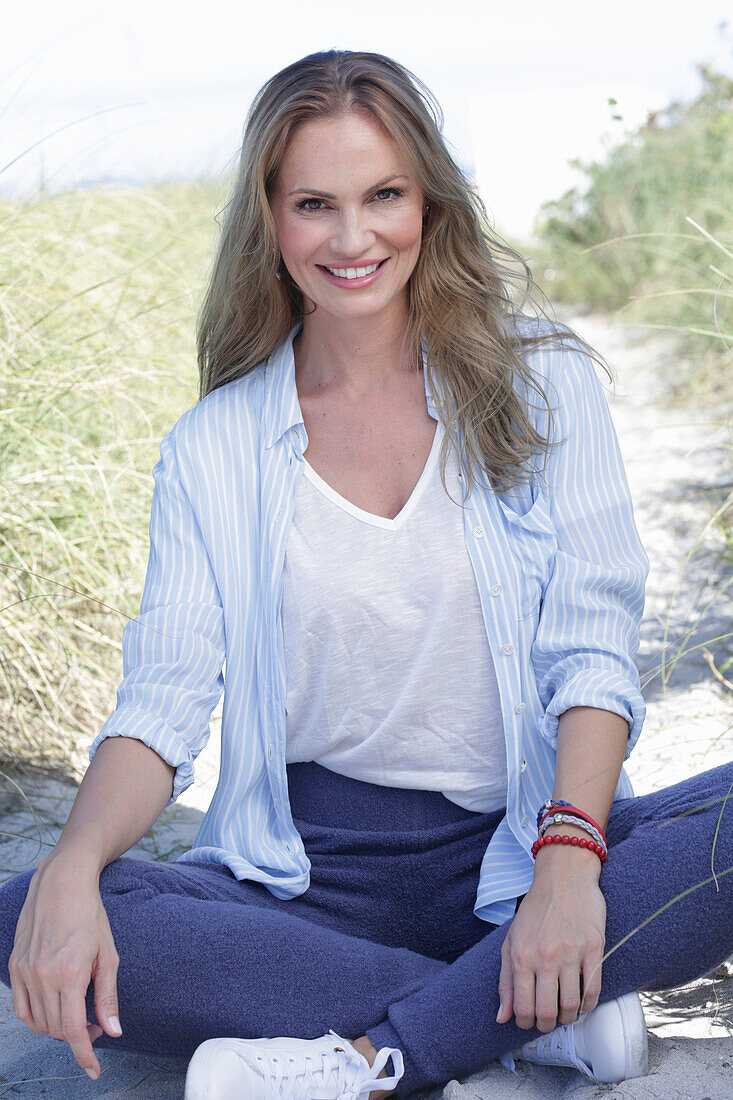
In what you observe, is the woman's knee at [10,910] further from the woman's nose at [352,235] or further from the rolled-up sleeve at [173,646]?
the woman's nose at [352,235]

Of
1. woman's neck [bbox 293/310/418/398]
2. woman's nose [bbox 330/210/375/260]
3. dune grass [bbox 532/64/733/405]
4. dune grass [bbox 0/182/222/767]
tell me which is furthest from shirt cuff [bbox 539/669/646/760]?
dune grass [bbox 532/64/733/405]

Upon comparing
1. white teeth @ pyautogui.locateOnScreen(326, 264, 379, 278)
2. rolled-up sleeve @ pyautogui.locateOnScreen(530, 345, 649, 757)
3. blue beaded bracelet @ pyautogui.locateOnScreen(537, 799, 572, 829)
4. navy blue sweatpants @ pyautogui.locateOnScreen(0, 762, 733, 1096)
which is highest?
white teeth @ pyautogui.locateOnScreen(326, 264, 379, 278)

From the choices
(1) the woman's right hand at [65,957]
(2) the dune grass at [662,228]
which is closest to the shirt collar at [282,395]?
(1) the woman's right hand at [65,957]

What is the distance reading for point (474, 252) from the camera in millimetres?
1972

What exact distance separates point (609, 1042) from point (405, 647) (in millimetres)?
609

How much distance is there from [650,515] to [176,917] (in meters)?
3.04

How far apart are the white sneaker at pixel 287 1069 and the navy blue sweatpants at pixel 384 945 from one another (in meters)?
0.04

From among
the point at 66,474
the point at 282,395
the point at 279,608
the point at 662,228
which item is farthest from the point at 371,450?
the point at 662,228

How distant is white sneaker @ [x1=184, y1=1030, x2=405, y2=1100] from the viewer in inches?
56.6

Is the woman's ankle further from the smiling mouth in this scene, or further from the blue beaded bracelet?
the smiling mouth

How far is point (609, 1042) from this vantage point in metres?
1.51

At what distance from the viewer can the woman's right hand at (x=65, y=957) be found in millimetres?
1405

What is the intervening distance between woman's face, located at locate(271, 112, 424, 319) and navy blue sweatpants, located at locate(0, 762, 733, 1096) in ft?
2.67

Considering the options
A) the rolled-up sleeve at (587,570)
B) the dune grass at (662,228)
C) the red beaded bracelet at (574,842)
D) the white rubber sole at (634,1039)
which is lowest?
the white rubber sole at (634,1039)
